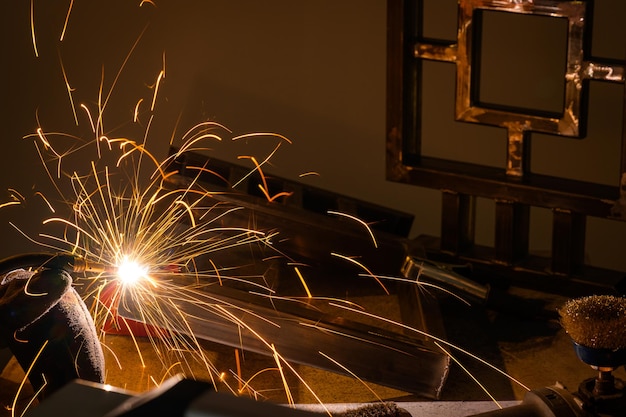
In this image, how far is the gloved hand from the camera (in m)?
1.47

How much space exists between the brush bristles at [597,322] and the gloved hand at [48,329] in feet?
2.24

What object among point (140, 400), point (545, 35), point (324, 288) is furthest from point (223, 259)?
point (140, 400)

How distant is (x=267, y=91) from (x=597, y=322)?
1.30m

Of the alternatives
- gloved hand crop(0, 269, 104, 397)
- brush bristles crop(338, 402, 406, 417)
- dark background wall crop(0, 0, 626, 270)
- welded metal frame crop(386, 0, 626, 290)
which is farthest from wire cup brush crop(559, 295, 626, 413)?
dark background wall crop(0, 0, 626, 270)

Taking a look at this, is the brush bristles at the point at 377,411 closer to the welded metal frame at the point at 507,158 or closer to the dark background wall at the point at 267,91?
the welded metal frame at the point at 507,158

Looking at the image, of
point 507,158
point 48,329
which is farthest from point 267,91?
point 48,329

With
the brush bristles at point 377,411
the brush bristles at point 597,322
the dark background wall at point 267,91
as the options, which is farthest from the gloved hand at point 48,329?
the dark background wall at point 267,91

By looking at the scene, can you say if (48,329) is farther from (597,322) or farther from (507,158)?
(507,158)

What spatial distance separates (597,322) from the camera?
1.54 metres

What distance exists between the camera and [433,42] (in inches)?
79.8

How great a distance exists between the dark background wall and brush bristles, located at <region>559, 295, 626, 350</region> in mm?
801

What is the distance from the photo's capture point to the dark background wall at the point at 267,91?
2.44 meters

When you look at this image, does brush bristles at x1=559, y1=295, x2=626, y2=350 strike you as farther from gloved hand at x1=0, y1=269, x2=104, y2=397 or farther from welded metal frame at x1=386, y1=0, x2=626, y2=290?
gloved hand at x1=0, y1=269, x2=104, y2=397

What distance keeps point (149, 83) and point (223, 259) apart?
0.84 metres
